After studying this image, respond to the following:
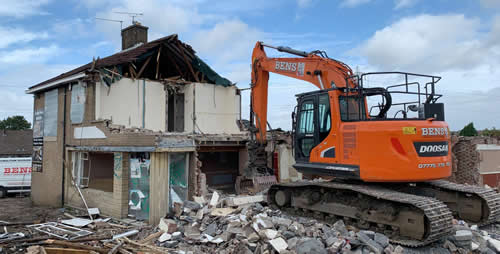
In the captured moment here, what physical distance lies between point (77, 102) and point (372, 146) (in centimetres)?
1089

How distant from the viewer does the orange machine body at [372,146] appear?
7.45 meters

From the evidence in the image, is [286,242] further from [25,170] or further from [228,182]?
[25,170]

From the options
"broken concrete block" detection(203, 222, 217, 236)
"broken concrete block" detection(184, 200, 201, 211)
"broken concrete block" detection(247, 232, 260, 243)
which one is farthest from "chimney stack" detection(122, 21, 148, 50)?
"broken concrete block" detection(247, 232, 260, 243)

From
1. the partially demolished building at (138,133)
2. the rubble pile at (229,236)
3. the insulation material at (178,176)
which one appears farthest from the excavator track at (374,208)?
the partially demolished building at (138,133)

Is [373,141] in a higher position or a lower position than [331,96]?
lower

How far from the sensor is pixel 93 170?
622 inches

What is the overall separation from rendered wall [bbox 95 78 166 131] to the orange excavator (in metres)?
6.75

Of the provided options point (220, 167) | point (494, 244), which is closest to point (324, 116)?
point (494, 244)

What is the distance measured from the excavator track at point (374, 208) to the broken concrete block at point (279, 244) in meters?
1.72

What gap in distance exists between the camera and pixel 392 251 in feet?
22.8

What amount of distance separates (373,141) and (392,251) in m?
2.06

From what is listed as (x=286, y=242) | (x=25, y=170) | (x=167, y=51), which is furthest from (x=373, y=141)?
(x=25, y=170)

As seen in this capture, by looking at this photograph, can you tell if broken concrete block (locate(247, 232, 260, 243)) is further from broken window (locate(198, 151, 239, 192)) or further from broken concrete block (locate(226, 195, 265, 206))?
broken window (locate(198, 151, 239, 192))

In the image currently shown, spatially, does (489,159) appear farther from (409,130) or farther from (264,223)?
(264,223)
